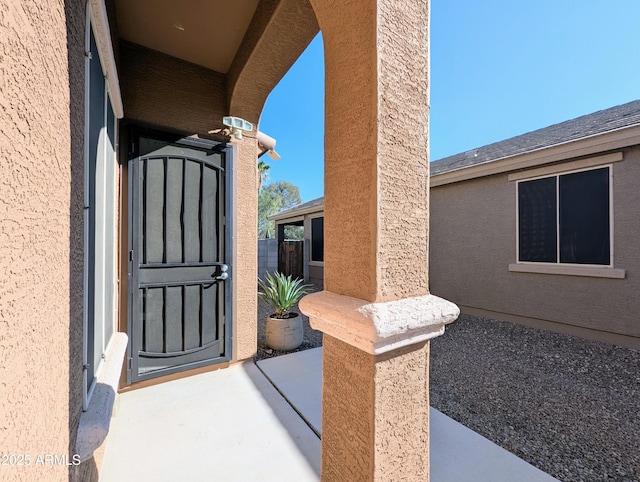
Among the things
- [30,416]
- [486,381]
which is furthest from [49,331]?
[486,381]

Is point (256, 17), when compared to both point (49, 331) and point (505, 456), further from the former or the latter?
point (505, 456)

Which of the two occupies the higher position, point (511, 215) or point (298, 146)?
point (298, 146)

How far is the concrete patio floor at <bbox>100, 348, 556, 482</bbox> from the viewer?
1.77 metres

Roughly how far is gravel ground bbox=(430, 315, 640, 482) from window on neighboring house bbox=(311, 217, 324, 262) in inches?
264

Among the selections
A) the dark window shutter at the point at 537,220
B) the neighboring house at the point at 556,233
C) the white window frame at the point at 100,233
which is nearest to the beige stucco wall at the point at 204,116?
the white window frame at the point at 100,233

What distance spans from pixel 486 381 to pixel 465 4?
5.64 m

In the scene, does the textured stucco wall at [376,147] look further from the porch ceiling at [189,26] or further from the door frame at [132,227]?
the door frame at [132,227]

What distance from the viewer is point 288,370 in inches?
124

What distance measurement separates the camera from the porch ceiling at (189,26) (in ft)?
7.79

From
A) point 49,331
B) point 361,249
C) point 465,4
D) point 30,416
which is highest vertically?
point 465,4

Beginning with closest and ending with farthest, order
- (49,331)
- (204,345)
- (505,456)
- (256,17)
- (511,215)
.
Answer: (49,331)
(505,456)
(256,17)
(204,345)
(511,215)

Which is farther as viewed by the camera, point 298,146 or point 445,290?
point 298,146

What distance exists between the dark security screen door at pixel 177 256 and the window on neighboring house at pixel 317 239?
7.68 metres

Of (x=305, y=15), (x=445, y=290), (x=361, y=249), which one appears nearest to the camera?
(x=361, y=249)
